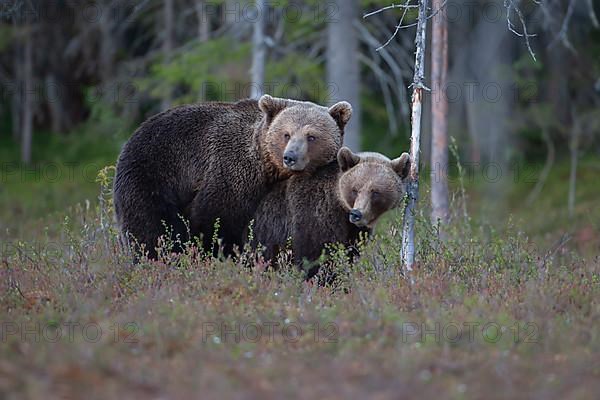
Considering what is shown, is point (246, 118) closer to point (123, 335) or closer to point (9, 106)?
point (123, 335)

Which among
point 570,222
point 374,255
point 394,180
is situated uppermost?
point 394,180

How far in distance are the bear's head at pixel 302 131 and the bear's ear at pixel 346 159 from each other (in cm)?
41

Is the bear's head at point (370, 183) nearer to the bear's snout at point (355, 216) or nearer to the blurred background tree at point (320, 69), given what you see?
the bear's snout at point (355, 216)

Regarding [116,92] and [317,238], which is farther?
[116,92]

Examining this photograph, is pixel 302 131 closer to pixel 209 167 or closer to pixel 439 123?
pixel 209 167

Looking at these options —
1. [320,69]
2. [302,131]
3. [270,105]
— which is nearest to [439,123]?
[270,105]

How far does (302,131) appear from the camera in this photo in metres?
8.98

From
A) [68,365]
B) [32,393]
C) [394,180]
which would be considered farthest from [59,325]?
[394,180]

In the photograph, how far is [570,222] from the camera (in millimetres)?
18469

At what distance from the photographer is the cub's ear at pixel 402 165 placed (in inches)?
337

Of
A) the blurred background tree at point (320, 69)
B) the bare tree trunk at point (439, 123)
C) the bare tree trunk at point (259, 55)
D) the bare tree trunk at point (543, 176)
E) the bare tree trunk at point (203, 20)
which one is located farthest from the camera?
the bare tree trunk at point (543, 176)

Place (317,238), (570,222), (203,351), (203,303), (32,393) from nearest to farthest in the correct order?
(32,393)
(203,351)
(203,303)
(317,238)
(570,222)

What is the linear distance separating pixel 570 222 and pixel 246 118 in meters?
10.9

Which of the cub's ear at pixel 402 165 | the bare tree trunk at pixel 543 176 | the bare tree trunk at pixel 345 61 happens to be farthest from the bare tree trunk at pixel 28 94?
the cub's ear at pixel 402 165
